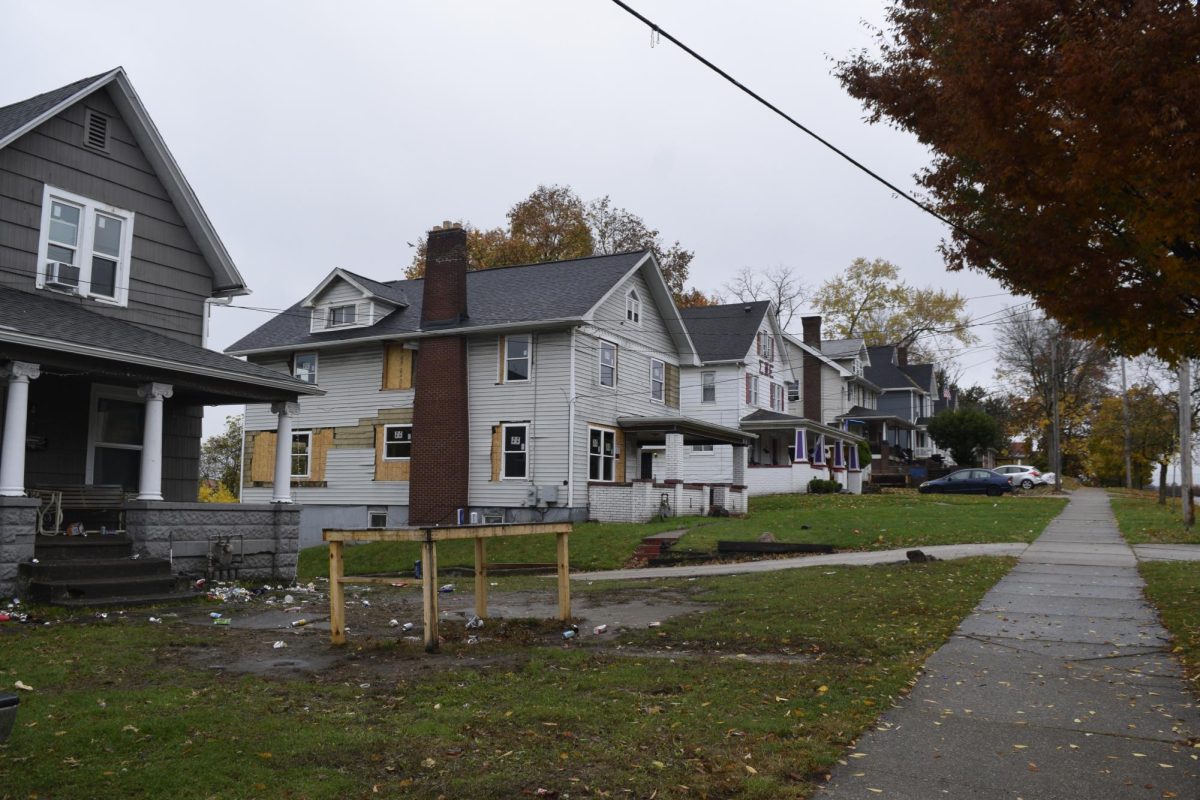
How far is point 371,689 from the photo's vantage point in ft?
22.7

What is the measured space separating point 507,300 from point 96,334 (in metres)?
16.8

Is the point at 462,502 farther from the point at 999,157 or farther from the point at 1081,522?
the point at 999,157

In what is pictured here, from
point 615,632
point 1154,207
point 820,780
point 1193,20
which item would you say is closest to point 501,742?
point 820,780

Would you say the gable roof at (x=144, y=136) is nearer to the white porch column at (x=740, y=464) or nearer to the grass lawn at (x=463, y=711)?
the grass lawn at (x=463, y=711)

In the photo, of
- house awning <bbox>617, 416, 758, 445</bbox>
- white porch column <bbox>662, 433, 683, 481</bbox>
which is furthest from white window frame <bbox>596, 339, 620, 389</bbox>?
white porch column <bbox>662, 433, 683, 481</bbox>

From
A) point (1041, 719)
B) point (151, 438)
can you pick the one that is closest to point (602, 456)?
point (151, 438)

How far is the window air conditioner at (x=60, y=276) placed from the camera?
568 inches

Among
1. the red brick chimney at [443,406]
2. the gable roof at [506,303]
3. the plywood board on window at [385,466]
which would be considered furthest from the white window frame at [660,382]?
the plywood board on window at [385,466]

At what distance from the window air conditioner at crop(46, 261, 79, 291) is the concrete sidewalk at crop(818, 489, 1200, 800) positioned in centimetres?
1326

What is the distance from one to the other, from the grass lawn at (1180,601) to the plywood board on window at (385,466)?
66.8ft

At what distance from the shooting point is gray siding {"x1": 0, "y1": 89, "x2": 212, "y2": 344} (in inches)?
553

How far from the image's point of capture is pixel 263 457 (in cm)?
3294

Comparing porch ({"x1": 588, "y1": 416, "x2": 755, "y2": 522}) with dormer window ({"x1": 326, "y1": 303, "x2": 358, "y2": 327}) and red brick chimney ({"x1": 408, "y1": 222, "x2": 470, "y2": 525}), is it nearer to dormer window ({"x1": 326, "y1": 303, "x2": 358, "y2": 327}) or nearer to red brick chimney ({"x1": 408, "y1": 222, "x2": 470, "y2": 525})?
red brick chimney ({"x1": 408, "y1": 222, "x2": 470, "y2": 525})

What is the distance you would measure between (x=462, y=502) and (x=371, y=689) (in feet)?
70.8
